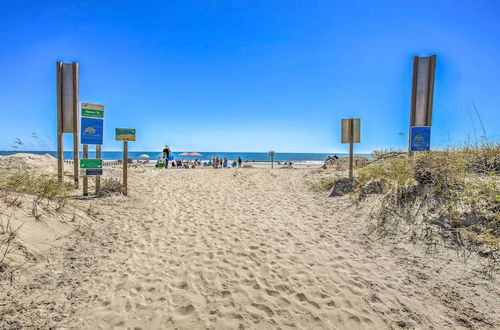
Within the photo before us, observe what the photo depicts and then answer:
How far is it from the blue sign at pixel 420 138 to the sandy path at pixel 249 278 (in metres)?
3.61

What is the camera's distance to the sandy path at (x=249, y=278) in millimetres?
2697

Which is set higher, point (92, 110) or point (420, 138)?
point (92, 110)

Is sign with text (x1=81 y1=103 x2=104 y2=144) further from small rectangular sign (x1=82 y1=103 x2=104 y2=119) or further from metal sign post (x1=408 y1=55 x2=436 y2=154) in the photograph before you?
metal sign post (x1=408 y1=55 x2=436 y2=154)

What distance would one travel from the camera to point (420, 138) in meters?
7.80

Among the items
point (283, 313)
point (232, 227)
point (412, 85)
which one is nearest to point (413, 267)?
point (283, 313)

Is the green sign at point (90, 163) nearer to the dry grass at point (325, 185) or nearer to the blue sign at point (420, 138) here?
the dry grass at point (325, 185)

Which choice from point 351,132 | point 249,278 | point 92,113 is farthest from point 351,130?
point 92,113

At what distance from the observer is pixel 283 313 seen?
110 inches

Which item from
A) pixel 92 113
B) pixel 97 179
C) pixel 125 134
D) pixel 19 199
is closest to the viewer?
pixel 19 199

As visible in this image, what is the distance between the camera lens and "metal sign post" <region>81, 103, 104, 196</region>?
7.23m

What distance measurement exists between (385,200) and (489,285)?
2.98m

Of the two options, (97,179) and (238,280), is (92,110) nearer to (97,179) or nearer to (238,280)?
(97,179)

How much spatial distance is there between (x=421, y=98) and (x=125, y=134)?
9.81 metres

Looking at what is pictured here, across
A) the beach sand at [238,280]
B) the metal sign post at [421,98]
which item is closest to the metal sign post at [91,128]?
the beach sand at [238,280]
